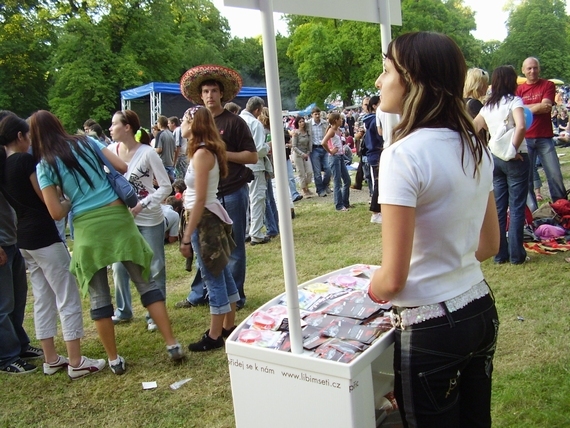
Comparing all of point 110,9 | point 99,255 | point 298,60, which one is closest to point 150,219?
point 99,255

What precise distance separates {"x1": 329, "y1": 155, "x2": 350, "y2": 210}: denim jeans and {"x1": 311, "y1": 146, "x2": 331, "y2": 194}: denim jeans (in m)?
1.28

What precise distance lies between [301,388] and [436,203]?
80 centimetres

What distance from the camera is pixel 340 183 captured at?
946cm

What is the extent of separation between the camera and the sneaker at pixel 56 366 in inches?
156

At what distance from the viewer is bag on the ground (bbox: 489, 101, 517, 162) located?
15.9 ft

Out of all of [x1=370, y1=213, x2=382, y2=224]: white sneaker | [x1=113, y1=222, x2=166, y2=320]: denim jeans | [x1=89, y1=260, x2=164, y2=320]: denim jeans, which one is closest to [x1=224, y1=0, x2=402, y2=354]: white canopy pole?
[x1=89, y1=260, x2=164, y2=320]: denim jeans

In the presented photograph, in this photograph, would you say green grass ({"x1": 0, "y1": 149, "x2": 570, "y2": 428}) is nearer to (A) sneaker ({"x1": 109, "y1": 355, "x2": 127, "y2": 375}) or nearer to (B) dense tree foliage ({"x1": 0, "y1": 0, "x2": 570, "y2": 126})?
(A) sneaker ({"x1": 109, "y1": 355, "x2": 127, "y2": 375})

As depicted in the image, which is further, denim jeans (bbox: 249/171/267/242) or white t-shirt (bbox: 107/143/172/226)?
denim jeans (bbox: 249/171/267/242)

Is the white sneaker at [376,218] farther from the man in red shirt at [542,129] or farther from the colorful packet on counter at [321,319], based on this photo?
the colorful packet on counter at [321,319]

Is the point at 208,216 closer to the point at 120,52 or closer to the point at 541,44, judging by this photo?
the point at 120,52

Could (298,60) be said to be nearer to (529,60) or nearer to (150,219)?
(529,60)

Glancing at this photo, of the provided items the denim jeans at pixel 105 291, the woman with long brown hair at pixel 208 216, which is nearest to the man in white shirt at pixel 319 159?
the woman with long brown hair at pixel 208 216

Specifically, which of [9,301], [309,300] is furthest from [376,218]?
[309,300]

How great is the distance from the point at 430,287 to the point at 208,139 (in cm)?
248
